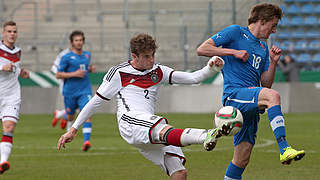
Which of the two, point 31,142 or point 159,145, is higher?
point 159,145

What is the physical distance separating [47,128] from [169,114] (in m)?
5.63

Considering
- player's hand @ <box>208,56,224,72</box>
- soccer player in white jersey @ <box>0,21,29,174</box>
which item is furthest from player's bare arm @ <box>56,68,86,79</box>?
player's hand @ <box>208,56,224,72</box>

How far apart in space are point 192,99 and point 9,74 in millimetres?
Answer: 13732

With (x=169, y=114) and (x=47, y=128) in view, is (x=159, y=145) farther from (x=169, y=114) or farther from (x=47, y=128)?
(x=169, y=114)

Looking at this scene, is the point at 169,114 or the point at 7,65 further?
the point at 169,114

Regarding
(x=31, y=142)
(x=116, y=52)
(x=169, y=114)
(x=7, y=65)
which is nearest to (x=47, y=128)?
(x=31, y=142)

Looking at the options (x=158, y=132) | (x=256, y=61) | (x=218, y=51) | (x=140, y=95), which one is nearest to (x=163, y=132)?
(x=158, y=132)

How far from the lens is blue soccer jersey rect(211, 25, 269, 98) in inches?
259

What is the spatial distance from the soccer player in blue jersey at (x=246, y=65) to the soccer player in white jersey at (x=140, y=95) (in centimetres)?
46

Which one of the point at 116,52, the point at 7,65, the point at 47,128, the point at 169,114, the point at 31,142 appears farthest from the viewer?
the point at 116,52

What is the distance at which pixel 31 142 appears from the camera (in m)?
14.2

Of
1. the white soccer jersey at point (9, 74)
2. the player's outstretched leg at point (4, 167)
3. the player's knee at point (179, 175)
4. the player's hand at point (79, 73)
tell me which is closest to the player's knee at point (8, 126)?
the white soccer jersey at point (9, 74)

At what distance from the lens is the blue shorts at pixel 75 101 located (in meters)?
13.4

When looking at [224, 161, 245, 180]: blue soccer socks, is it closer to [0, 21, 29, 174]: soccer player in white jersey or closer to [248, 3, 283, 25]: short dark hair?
[248, 3, 283, 25]: short dark hair
